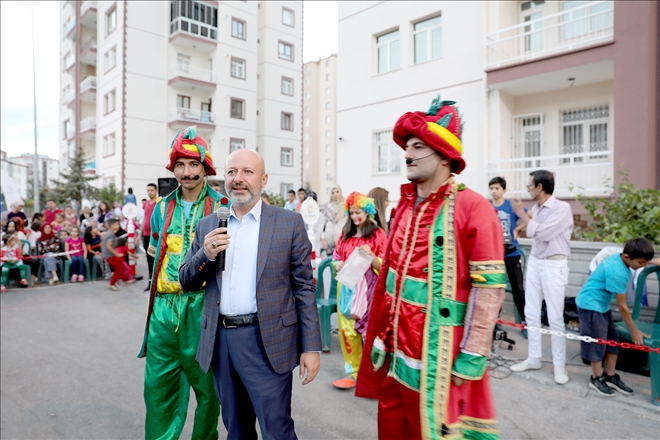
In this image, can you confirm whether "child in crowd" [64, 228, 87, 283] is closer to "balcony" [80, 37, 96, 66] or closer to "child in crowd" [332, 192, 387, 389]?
"child in crowd" [332, 192, 387, 389]

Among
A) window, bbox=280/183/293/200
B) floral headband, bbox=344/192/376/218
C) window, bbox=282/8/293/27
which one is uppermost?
window, bbox=282/8/293/27

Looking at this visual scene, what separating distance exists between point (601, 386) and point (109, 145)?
27.8m

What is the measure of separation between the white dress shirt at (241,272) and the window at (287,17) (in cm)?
3398

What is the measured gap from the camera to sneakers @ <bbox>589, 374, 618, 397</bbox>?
4.32 metres

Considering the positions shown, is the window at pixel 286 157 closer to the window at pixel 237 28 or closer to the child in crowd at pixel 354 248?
the window at pixel 237 28

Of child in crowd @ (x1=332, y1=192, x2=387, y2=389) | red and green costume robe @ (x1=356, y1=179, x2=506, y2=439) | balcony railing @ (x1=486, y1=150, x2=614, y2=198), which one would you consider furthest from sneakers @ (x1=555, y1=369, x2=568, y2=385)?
balcony railing @ (x1=486, y1=150, x2=614, y2=198)

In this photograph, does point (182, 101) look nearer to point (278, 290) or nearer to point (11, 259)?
point (11, 259)

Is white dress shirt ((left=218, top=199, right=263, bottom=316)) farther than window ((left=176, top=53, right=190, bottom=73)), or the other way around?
window ((left=176, top=53, right=190, bottom=73))

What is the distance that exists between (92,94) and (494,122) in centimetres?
2659

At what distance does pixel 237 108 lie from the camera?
28.5m

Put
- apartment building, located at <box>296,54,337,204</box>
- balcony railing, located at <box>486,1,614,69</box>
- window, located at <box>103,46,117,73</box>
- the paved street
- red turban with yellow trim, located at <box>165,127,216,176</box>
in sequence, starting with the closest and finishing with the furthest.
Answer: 1. red turban with yellow trim, located at <box>165,127,216,176</box>
2. the paved street
3. balcony railing, located at <box>486,1,614,69</box>
4. window, located at <box>103,46,117,73</box>
5. apartment building, located at <box>296,54,337,204</box>

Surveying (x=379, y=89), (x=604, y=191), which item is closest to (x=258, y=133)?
(x=379, y=89)

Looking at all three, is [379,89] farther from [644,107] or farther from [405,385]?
[405,385]

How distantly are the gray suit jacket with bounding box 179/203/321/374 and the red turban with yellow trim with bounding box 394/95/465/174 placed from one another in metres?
0.90
